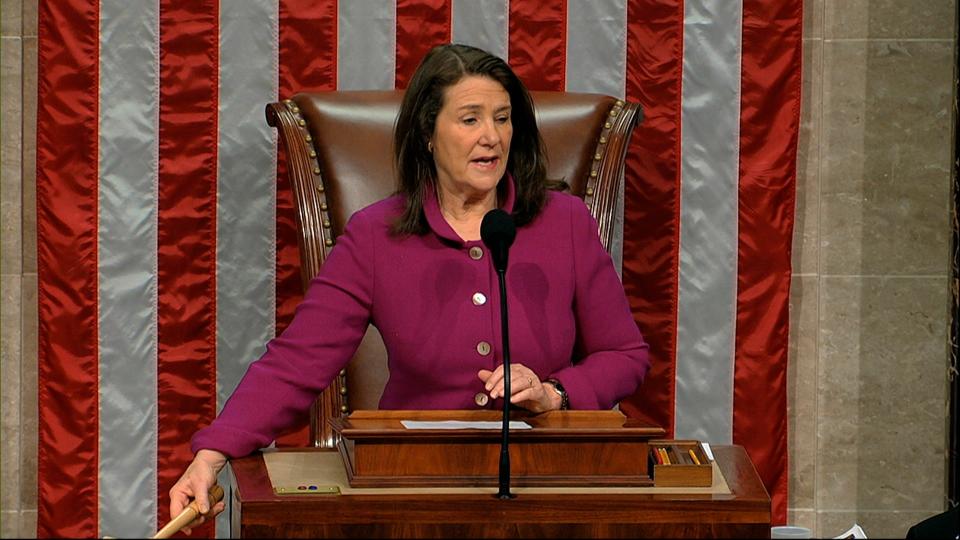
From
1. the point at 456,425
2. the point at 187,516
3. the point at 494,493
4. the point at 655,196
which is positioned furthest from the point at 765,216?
the point at 187,516

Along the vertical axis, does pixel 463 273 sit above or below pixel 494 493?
above

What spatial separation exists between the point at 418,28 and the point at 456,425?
1694 mm

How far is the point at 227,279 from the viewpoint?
3703 mm

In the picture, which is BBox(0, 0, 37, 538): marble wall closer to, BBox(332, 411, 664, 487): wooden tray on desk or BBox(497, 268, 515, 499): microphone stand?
BBox(332, 411, 664, 487): wooden tray on desk

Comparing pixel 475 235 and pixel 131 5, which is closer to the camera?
pixel 475 235

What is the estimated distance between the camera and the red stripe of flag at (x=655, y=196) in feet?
12.1

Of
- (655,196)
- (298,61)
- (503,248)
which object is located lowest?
(503,248)

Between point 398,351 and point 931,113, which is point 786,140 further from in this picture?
point 398,351

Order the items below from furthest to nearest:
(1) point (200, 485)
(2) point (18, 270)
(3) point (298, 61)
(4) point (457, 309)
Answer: (2) point (18, 270), (3) point (298, 61), (4) point (457, 309), (1) point (200, 485)

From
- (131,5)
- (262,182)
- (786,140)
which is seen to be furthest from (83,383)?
(786,140)

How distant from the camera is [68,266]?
367 centimetres

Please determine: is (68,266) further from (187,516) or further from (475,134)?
(187,516)

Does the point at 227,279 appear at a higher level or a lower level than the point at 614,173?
lower

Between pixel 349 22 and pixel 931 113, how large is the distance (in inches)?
60.6
